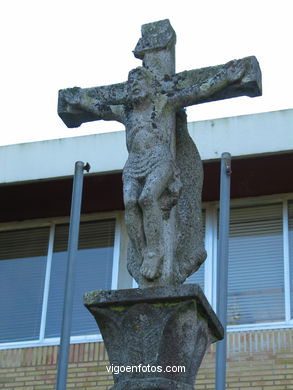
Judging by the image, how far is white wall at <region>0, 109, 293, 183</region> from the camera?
14.5m

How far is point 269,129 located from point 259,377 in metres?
3.16

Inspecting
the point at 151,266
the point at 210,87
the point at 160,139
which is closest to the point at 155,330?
the point at 151,266

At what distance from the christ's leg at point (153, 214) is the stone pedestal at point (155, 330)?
1.19 feet

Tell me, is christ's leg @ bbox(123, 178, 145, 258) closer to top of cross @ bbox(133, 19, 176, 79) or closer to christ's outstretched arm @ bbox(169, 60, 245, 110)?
christ's outstretched arm @ bbox(169, 60, 245, 110)

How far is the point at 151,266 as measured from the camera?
25.0ft

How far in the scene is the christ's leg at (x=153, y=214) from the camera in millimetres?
7711

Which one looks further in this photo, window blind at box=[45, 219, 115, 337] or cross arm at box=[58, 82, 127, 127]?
window blind at box=[45, 219, 115, 337]

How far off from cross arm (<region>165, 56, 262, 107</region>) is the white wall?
590cm

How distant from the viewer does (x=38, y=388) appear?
14867 mm

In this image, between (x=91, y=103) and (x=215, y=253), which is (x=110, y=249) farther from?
(x=91, y=103)

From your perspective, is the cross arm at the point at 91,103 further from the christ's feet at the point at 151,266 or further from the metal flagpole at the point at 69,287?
the metal flagpole at the point at 69,287

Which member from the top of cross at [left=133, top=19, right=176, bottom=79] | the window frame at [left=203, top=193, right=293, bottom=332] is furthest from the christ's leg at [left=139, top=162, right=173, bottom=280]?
the window frame at [left=203, top=193, right=293, bottom=332]

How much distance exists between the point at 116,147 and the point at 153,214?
24.7 ft

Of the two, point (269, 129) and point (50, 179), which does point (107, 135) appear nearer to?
point (50, 179)
